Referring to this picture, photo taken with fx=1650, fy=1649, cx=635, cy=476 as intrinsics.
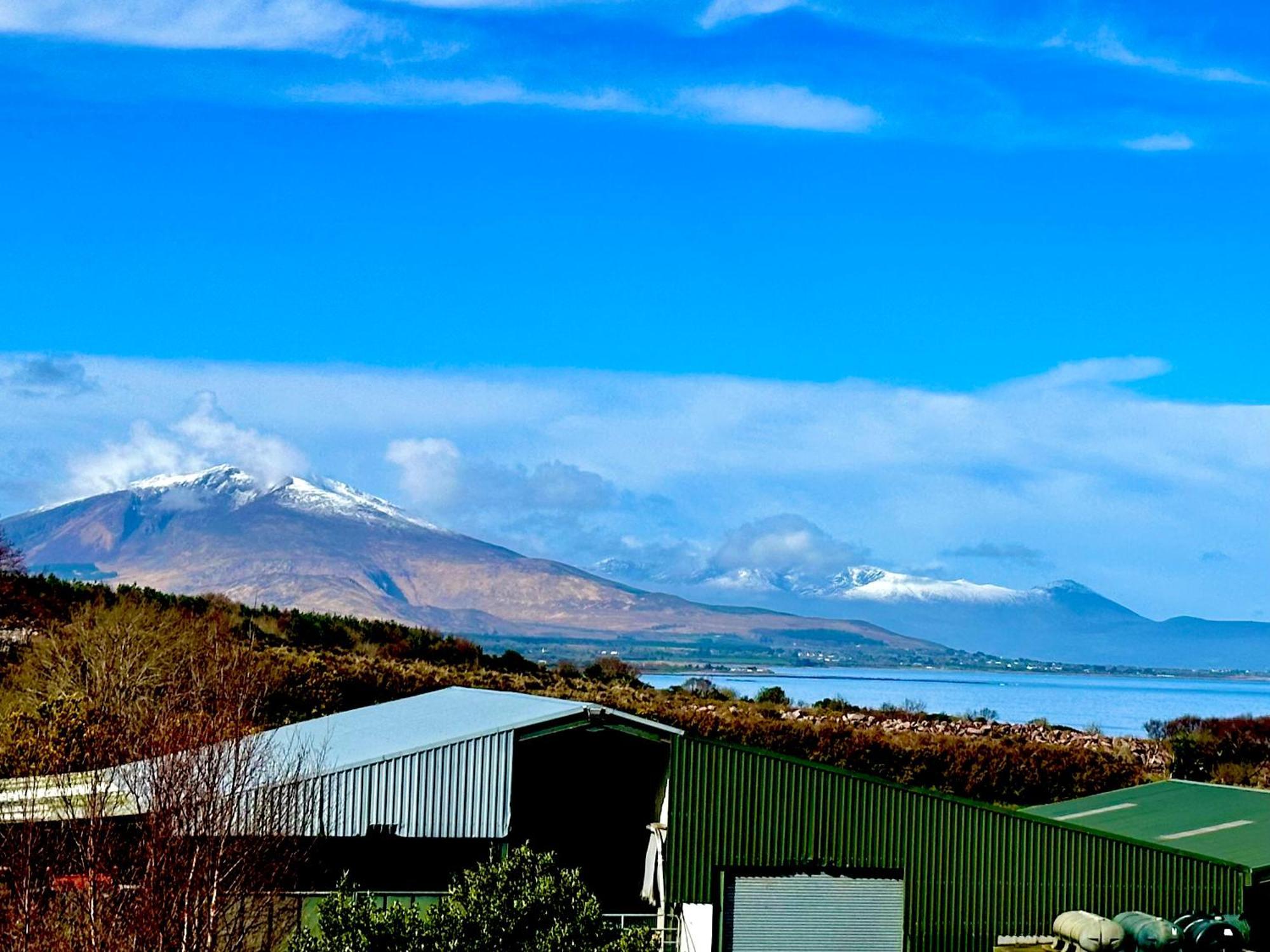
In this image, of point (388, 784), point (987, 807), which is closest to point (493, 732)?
point (388, 784)

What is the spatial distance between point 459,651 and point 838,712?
731 inches

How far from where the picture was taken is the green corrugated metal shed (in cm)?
2444

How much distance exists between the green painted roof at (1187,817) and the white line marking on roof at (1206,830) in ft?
0.03

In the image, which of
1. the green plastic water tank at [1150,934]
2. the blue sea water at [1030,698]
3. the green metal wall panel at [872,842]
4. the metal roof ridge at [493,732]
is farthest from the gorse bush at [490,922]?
the blue sea water at [1030,698]

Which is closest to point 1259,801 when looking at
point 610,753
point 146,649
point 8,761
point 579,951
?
point 610,753

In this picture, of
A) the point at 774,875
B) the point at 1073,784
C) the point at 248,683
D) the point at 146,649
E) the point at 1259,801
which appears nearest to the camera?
the point at 774,875

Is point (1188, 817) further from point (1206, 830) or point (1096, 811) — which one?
point (1096, 811)

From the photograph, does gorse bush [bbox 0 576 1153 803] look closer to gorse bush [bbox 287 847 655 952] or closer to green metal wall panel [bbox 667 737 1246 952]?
gorse bush [bbox 287 847 655 952]

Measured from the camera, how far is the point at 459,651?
70312 mm

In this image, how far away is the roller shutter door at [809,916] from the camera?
21766mm

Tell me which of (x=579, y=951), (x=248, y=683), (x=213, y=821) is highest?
(x=248, y=683)

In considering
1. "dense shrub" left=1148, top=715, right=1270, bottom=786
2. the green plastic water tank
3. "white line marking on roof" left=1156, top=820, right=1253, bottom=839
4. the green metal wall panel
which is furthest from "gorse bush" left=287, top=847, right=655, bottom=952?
"dense shrub" left=1148, top=715, right=1270, bottom=786

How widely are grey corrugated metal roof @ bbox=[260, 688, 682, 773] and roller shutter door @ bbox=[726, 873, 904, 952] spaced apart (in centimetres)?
242

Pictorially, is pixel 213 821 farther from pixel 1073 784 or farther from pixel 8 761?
pixel 1073 784
